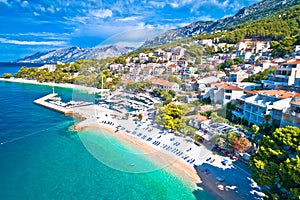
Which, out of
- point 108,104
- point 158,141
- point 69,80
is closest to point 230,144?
point 158,141

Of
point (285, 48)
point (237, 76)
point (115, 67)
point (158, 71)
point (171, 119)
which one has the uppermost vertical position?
point (285, 48)

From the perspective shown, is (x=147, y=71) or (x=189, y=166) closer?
(x=147, y=71)

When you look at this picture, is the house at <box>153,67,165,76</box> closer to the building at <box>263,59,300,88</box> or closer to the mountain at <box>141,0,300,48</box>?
the building at <box>263,59,300,88</box>

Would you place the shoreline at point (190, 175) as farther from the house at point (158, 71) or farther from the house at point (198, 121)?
the house at point (158, 71)

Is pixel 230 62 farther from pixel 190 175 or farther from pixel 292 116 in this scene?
pixel 190 175

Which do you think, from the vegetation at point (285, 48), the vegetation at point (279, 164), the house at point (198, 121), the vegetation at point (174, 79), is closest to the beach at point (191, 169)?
Answer: the house at point (198, 121)

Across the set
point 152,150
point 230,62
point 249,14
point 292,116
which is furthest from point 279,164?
point 249,14
